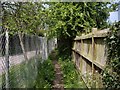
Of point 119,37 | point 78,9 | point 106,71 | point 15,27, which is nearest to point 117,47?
point 119,37

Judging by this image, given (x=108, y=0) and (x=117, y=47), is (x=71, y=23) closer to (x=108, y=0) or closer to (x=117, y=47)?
(x=108, y=0)

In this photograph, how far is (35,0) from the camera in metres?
6.73

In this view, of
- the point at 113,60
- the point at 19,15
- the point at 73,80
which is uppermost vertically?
the point at 19,15

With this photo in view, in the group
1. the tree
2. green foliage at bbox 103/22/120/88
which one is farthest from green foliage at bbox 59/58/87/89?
green foliage at bbox 103/22/120/88

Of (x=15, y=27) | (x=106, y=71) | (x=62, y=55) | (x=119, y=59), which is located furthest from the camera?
Answer: (x=62, y=55)

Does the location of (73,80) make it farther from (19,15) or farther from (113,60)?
(113,60)

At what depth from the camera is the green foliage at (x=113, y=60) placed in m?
3.24

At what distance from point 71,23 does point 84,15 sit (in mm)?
700

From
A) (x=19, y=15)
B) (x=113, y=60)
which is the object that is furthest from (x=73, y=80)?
(x=113, y=60)

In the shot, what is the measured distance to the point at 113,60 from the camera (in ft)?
10.8

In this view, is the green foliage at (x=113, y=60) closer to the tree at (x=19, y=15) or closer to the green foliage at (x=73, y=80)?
the tree at (x=19, y=15)

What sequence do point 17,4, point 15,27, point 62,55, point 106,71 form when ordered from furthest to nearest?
1. point 62,55
2. point 15,27
3. point 17,4
4. point 106,71

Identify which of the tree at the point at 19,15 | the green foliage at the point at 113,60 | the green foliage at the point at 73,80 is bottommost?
the green foliage at the point at 73,80

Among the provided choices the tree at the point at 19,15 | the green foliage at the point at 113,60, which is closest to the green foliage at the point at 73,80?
the tree at the point at 19,15
